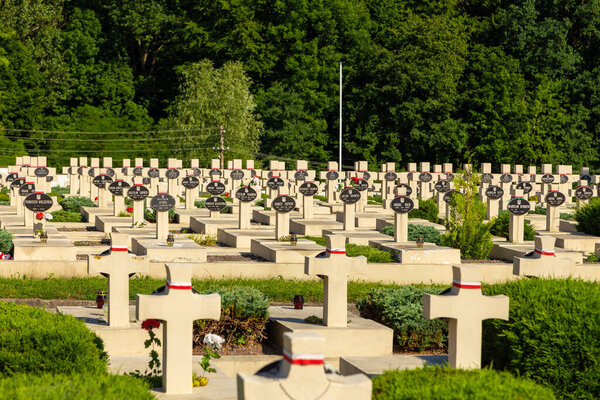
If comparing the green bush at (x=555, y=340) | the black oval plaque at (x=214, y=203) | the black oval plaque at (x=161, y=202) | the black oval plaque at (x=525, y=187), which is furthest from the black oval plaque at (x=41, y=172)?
the green bush at (x=555, y=340)

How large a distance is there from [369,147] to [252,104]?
24.1ft

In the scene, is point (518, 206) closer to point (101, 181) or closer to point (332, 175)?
point (101, 181)

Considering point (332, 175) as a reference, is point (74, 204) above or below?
below

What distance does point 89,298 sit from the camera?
16703 millimetres

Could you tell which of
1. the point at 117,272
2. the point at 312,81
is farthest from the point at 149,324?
the point at 312,81

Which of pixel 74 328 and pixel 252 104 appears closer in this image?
pixel 74 328

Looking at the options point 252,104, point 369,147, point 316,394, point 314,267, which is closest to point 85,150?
point 252,104

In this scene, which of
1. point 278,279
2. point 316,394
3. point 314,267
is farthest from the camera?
point 278,279

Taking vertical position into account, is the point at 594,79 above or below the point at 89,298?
above

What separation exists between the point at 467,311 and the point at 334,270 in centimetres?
306

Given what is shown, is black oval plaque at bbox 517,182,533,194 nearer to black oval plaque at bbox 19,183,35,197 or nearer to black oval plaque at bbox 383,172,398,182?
black oval plaque at bbox 383,172,398,182

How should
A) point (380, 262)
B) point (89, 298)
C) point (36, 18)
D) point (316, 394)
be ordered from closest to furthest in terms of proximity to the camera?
1. point (316, 394)
2. point (89, 298)
3. point (380, 262)
4. point (36, 18)

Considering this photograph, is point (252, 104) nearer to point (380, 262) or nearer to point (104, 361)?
point (380, 262)

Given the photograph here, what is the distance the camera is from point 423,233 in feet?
81.6
